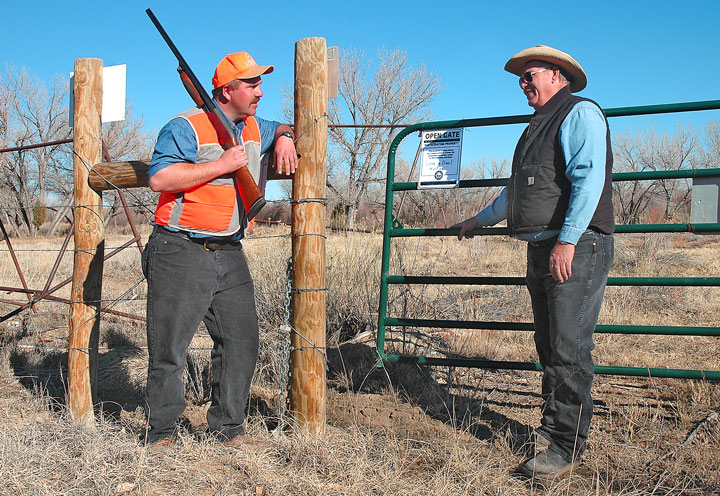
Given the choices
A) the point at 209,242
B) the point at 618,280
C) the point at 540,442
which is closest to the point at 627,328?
the point at 618,280

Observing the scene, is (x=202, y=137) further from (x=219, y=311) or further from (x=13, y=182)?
(x=13, y=182)

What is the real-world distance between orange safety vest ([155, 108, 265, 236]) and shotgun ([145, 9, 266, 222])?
44 millimetres

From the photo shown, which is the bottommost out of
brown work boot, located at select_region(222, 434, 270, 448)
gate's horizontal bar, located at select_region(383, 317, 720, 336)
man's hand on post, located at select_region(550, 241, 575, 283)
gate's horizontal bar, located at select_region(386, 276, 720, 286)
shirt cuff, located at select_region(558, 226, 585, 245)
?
brown work boot, located at select_region(222, 434, 270, 448)

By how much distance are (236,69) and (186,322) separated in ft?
4.78

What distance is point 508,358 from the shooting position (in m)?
5.37

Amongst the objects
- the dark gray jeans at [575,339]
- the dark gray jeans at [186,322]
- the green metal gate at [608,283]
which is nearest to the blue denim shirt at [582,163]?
the dark gray jeans at [575,339]

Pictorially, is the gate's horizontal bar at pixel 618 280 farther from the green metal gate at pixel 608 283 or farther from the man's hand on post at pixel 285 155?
the man's hand on post at pixel 285 155

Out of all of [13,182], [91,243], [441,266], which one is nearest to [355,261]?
[91,243]

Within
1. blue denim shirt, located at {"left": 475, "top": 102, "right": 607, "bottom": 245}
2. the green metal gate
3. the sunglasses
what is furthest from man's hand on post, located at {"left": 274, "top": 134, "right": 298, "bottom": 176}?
blue denim shirt, located at {"left": 475, "top": 102, "right": 607, "bottom": 245}

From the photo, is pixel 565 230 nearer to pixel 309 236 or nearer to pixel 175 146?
pixel 309 236

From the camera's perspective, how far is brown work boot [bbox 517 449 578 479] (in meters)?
3.09

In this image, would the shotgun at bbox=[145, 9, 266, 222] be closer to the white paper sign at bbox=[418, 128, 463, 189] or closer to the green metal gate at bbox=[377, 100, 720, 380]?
the green metal gate at bbox=[377, 100, 720, 380]

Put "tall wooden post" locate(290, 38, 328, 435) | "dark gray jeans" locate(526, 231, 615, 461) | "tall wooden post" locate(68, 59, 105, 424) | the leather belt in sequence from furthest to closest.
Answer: "tall wooden post" locate(68, 59, 105, 424)
"tall wooden post" locate(290, 38, 328, 435)
the leather belt
"dark gray jeans" locate(526, 231, 615, 461)

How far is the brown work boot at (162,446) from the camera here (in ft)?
10.7
